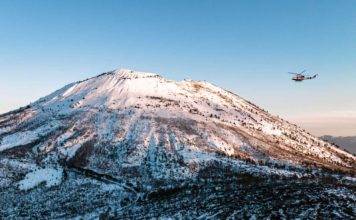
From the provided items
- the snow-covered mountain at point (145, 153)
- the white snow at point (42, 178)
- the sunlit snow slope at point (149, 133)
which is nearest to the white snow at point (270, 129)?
the sunlit snow slope at point (149, 133)

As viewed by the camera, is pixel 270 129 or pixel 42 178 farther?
pixel 270 129

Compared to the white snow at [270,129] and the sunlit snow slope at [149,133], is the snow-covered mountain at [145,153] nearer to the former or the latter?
the sunlit snow slope at [149,133]

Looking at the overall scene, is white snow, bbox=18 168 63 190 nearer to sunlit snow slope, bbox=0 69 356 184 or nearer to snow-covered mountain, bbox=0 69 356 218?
snow-covered mountain, bbox=0 69 356 218

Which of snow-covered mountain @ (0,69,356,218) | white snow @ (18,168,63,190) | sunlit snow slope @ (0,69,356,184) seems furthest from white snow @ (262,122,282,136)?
white snow @ (18,168,63,190)

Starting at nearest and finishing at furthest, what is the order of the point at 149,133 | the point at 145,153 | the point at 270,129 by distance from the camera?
the point at 145,153
the point at 149,133
the point at 270,129

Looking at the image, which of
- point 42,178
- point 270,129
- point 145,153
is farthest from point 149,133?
point 270,129

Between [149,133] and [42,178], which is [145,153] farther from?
[42,178]
